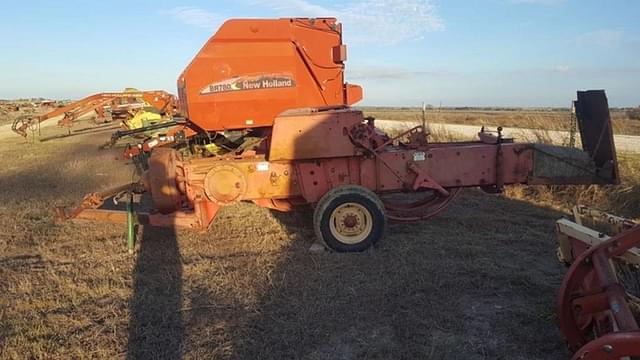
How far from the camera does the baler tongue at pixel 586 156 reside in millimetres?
6254

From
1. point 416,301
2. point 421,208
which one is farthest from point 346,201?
point 416,301

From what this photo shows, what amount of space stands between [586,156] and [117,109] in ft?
55.0

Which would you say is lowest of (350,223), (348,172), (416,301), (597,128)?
(416,301)

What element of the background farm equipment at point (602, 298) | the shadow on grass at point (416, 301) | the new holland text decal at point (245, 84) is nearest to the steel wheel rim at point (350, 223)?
the shadow on grass at point (416, 301)

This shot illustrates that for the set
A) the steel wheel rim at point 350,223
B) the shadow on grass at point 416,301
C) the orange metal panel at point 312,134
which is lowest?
the shadow on grass at point 416,301

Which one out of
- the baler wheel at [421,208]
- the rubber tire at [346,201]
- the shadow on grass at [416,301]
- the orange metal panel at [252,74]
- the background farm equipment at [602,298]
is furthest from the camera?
the orange metal panel at [252,74]

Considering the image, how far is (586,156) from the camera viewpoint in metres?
6.37

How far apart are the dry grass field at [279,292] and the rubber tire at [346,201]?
173 mm

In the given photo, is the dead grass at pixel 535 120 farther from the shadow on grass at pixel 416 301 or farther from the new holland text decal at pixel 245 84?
the new holland text decal at pixel 245 84

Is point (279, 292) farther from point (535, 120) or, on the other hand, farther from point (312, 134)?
point (535, 120)

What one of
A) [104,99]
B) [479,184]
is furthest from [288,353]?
[104,99]

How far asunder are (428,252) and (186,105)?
13.3 feet

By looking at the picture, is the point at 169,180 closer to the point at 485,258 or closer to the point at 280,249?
the point at 280,249

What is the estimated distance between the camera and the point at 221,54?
24.1ft
